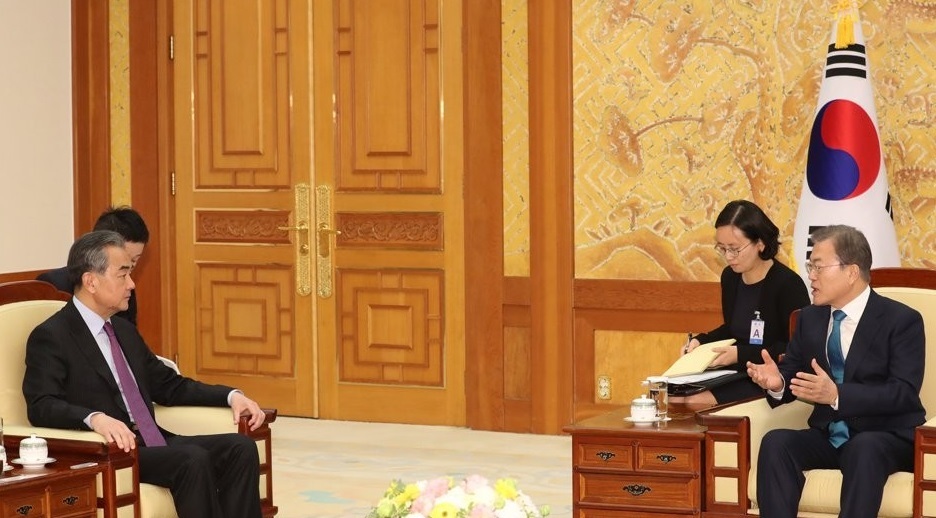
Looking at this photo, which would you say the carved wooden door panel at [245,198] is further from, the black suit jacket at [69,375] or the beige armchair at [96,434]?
the black suit jacket at [69,375]

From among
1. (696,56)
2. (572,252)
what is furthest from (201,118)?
(696,56)

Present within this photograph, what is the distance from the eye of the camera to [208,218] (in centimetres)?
790

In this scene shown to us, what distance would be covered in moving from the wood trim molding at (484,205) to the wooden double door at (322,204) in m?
0.10

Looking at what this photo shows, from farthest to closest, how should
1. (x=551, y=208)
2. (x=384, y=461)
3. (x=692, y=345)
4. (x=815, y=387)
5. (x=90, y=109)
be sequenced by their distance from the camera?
(x=90, y=109)
(x=551, y=208)
(x=384, y=461)
(x=692, y=345)
(x=815, y=387)

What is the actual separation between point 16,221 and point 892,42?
4.67 m

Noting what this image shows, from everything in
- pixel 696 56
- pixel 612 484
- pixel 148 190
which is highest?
pixel 696 56

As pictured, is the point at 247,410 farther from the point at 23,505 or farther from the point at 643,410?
the point at 643,410

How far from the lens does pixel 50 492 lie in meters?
3.83

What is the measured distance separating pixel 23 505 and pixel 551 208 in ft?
12.0

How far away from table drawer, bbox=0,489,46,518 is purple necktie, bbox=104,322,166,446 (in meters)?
0.62

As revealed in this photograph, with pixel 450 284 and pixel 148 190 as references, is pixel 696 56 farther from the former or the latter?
pixel 148 190

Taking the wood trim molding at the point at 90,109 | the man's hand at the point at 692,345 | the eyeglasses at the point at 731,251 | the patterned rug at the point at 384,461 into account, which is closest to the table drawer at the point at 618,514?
the patterned rug at the point at 384,461

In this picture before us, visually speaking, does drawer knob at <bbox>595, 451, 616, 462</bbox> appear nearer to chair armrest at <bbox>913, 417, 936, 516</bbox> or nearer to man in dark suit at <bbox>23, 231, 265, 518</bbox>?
chair armrest at <bbox>913, 417, 936, 516</bbox>

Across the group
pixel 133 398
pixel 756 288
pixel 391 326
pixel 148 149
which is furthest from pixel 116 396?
pixel 148 149
